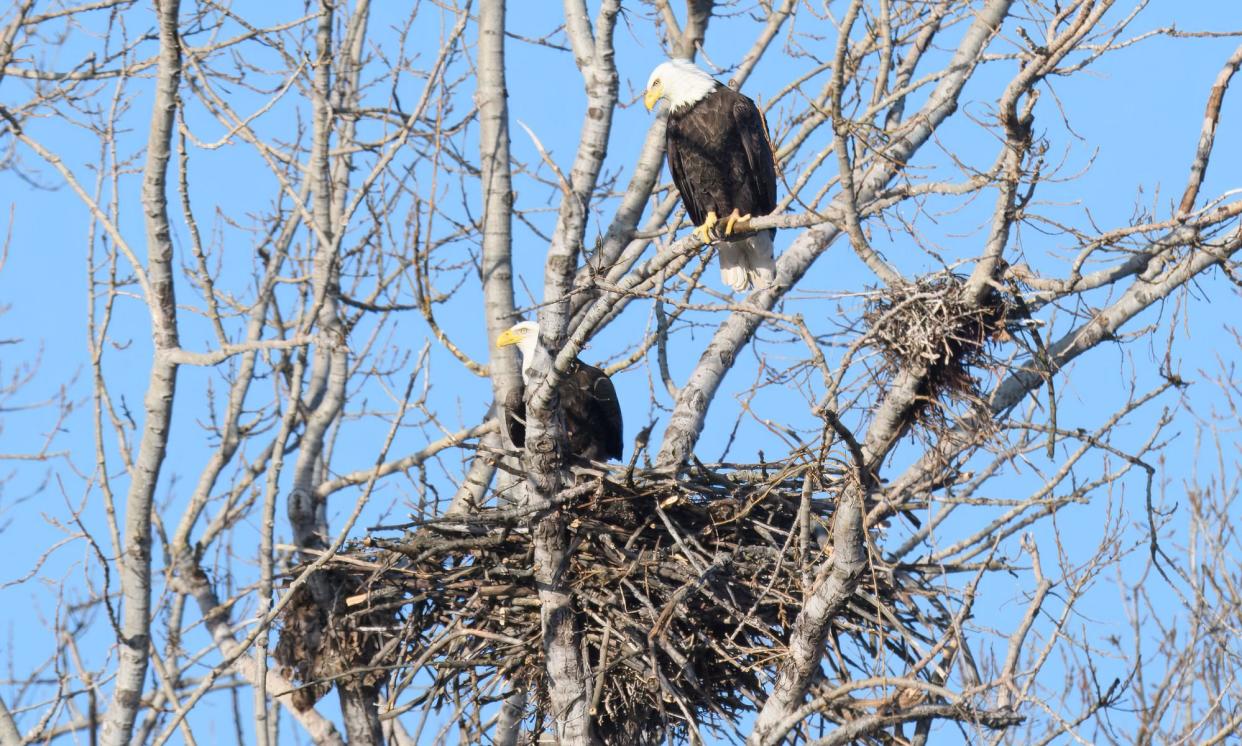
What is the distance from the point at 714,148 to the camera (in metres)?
6.79

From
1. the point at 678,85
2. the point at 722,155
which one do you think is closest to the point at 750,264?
the point at 722,155

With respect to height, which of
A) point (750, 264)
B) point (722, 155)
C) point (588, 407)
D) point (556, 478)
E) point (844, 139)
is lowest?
point (556, 478)

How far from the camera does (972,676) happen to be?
439cm

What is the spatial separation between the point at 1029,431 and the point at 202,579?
13.4 feet

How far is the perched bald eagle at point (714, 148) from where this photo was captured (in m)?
6.79

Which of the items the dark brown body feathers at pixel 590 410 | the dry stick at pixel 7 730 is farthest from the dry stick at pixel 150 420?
the dark brown body feathers at pixel 590 410

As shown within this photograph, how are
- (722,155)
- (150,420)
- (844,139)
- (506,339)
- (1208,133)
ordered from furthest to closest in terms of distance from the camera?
(722,155), (506,339), (150,420), (1208,133), (844,139)

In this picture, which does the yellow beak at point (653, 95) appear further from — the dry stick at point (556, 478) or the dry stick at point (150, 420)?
the dry stick at point (150, 420)

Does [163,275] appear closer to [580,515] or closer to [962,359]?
[580,515]

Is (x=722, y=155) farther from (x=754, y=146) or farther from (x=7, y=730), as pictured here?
(x=7, y=730)

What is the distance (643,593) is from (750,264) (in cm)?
208

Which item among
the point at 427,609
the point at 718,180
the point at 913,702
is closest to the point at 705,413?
the point at 718,180

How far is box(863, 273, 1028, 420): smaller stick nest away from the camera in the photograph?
4.78 metres

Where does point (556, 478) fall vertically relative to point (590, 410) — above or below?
below
